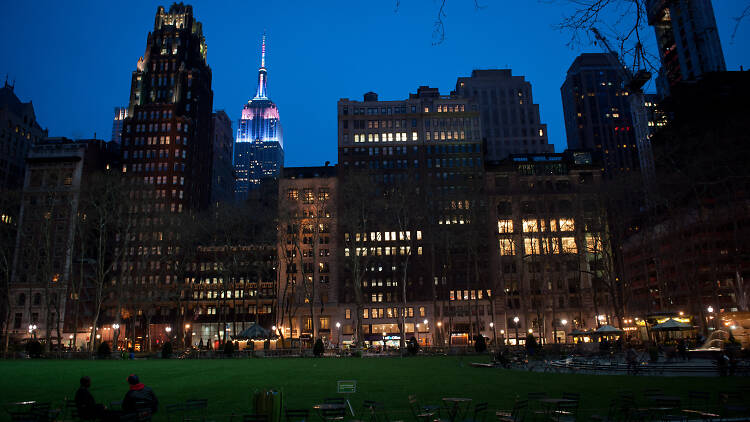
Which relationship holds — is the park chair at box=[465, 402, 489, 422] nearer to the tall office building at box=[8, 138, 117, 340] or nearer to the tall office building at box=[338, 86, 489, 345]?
the tall office building at box=[338, 86, 489, 345]

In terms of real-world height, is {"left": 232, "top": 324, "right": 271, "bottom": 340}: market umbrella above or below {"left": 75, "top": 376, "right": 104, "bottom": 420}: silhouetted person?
above

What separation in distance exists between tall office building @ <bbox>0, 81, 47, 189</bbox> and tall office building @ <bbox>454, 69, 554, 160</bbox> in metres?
126

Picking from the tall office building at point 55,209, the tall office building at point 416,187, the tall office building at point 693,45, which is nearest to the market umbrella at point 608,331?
the tall office building at point 416,187

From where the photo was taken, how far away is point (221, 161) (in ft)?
594

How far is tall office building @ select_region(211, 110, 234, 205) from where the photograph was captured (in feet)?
571

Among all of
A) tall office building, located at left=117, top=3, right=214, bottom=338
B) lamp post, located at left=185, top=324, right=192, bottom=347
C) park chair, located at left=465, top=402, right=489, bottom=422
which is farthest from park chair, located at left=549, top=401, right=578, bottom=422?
tall office building, located at left=117, top=3, right=214, bottom=338

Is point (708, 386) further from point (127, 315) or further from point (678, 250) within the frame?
point (127, 315)

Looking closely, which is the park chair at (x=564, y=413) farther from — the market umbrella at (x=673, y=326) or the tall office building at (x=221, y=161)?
the tall office building at (x=221, y=161)

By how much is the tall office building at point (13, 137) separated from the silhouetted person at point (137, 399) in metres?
132

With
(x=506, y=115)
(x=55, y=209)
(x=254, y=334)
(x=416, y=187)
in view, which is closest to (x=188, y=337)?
(x=55, y=209)

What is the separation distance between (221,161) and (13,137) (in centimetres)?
6458

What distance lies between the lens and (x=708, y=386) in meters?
21.8

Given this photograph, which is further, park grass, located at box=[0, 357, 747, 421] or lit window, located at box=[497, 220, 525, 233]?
lit window, located at box=[497, 220, 525, 233]

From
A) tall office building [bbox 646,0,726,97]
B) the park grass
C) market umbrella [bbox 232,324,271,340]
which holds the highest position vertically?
tall office building [bbox 646,0,726,97]
